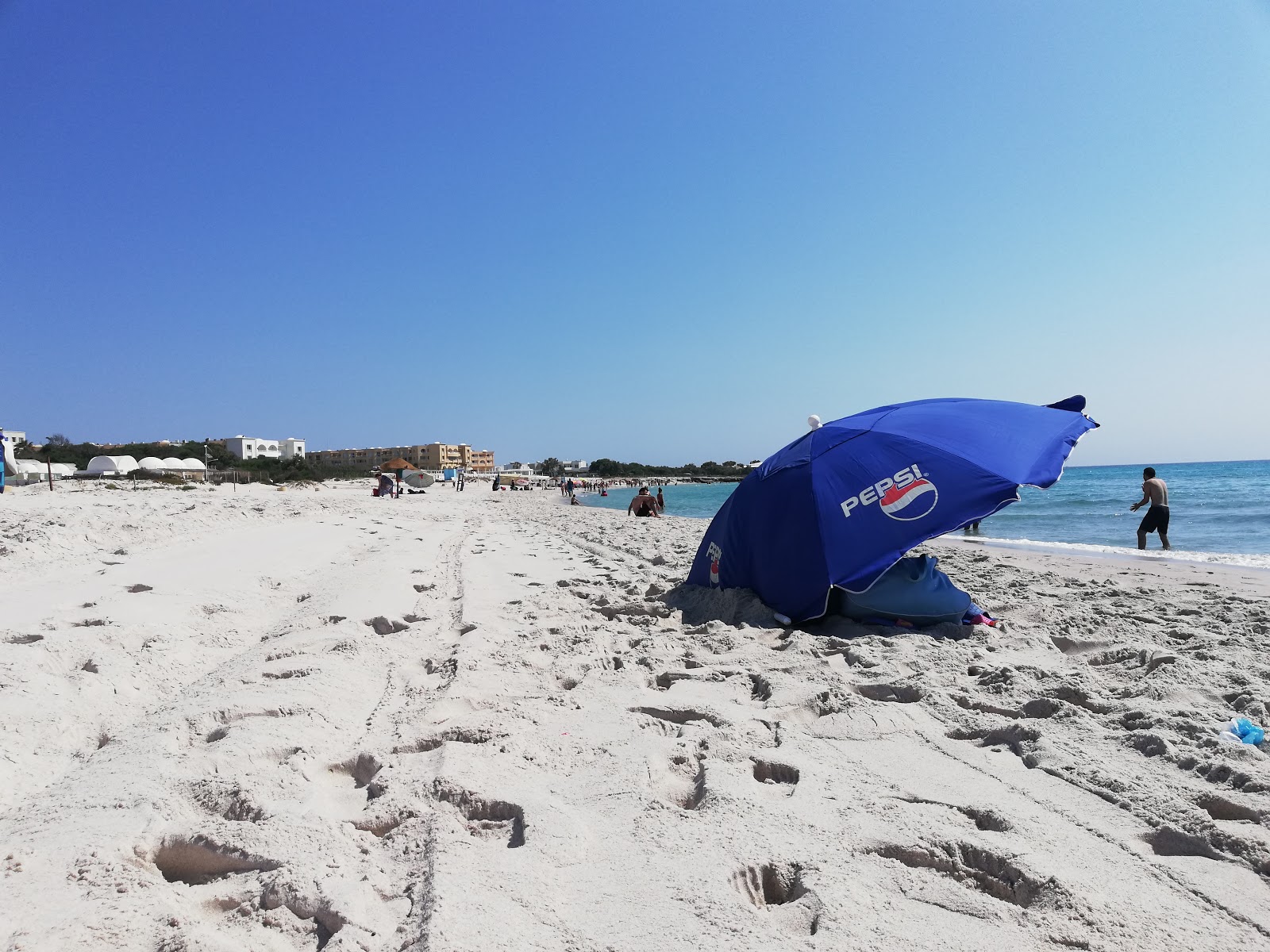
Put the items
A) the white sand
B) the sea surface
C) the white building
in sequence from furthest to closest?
the white building < the sea surface < the white sand

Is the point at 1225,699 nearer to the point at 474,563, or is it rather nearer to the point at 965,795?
the point at 965,795

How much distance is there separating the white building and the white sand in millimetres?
107179

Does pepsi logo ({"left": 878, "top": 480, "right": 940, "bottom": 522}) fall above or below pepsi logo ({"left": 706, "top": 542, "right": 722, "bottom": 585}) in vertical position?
above

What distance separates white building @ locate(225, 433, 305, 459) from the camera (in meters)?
107

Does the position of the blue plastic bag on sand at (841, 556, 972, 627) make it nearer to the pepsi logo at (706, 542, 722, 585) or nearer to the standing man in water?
the pepsi logo at (706, 542, 722, 585)

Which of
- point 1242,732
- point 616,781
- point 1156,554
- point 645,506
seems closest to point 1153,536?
point 1156,554

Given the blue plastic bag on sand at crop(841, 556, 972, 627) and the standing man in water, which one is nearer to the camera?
the blue plastic bag on sand at crop(841, 556, 972, 627)

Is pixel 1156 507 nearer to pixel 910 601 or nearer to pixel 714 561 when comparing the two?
pixel 910 601

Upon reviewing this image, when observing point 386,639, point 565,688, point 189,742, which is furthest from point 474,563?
point 189,742

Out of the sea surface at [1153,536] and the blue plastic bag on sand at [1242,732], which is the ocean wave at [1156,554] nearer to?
the sea surface at [1153,536]

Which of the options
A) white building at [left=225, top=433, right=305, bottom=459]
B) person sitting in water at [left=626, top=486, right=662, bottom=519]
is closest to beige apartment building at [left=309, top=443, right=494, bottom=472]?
white building at [left=225, top=433, right=305, bottom=459]

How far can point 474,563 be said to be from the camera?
8.05 metres

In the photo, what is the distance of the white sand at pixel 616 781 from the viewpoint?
5.59ft

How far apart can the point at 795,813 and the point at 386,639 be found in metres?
2.98
